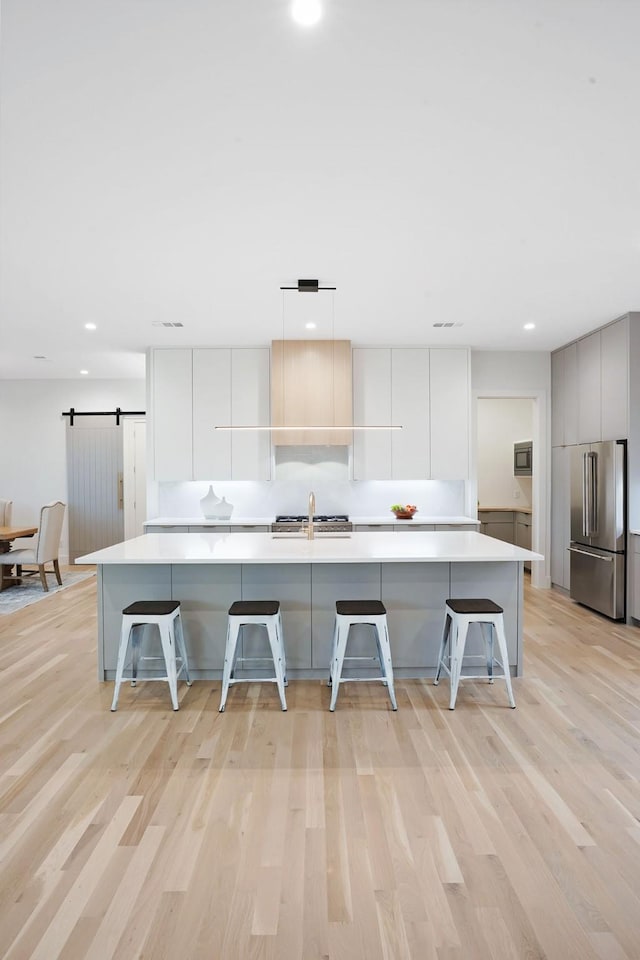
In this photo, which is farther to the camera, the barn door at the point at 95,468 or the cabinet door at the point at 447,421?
the barn door at the point at 95,468

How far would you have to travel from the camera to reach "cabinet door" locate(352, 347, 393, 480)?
6125 mm

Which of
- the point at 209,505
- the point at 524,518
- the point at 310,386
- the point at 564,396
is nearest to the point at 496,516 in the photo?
the point at 524,518

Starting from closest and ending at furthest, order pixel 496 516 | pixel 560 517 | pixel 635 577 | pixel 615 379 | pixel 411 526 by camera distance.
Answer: pixel 635 577, pixel 615 379, pixel 411 526, pixel 560 517, pixel 496 516

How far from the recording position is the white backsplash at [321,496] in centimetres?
645

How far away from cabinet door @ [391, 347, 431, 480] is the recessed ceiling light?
4.54 metres

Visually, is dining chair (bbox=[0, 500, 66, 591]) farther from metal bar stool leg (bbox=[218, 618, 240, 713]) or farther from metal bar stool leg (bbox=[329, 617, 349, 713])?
metal bar stool leg (bbox=[329, 617, 349, 713])

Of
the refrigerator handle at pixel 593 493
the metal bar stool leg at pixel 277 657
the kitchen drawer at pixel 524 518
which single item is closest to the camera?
the metal bar stool leg at pixel 277 657

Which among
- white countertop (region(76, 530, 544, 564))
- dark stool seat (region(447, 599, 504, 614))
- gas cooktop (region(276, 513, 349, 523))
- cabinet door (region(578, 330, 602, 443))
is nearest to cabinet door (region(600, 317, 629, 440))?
cabinet door (region(578, 330, 602, 443))

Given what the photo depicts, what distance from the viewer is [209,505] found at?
20.7 feet

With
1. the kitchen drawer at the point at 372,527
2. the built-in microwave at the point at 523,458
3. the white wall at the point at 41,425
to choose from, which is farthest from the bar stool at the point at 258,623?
the white wall at the point at 41,425

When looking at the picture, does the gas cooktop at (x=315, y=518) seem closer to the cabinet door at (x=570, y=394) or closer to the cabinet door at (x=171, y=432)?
the cabinet door at (x=171, y=432)

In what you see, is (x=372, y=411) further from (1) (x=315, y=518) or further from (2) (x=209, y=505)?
(2) (x=209, y=505)

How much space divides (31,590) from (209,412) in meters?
2.92

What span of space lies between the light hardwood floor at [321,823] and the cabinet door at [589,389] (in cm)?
279
